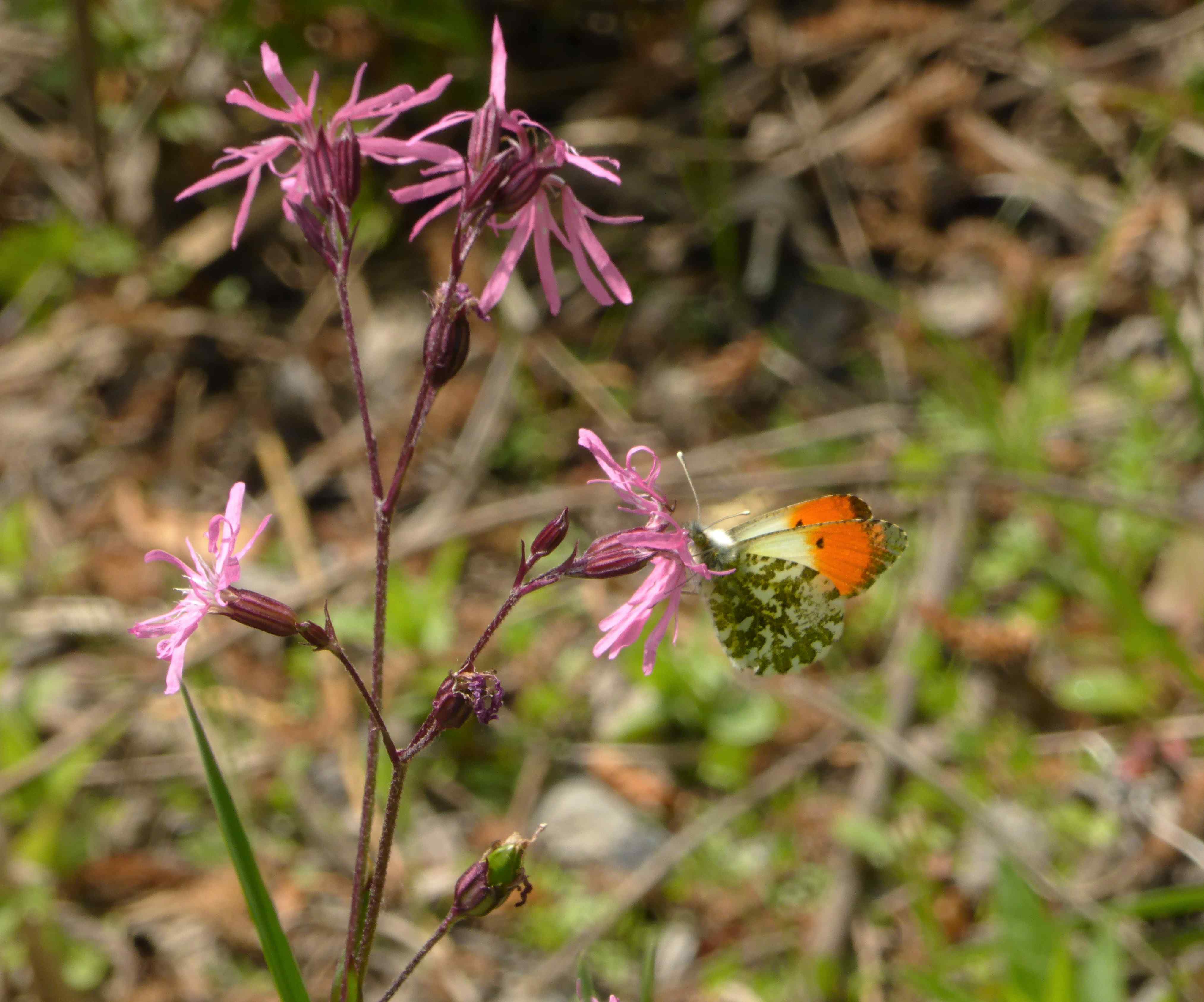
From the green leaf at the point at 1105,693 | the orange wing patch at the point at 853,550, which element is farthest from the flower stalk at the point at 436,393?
the green leaf at the point at 1105,693

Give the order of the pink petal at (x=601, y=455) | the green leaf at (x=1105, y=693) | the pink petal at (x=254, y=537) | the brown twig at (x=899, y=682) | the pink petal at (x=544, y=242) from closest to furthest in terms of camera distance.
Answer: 1. the pink petal at (x=254, y=537)
2. the pink petal at (x=601, y=455)
3. the pink petal at (x=544, y=242)
4. the brown twig at (x=899, y=682)
5. the green leaf at (x=1105, y=693)

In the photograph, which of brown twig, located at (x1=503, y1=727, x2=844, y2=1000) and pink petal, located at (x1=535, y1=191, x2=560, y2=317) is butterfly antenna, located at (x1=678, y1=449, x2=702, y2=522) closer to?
pink petal, located at (x1=535, y1=191, x2=560, y2=317)

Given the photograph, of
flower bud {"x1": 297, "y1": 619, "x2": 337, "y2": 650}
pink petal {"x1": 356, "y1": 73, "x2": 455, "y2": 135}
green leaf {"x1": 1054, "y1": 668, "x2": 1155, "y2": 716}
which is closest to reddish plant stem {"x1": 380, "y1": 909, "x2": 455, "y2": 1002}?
flower bud {"x1": 297, "y1": 619, "x2": 337, "y2": 650}

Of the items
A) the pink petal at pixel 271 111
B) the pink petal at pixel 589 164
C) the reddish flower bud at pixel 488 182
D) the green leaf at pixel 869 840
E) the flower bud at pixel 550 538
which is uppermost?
the pink petal at pixel 271 111

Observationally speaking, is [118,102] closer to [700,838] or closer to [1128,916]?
[700,838]

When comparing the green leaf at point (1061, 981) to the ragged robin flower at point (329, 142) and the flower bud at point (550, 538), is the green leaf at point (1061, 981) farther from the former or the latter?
the ragged robin flower at point (329, 142)

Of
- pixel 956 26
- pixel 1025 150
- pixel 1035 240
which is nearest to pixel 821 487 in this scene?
pixel 1035 240

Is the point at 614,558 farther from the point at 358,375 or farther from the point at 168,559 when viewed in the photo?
the point at 168,559
